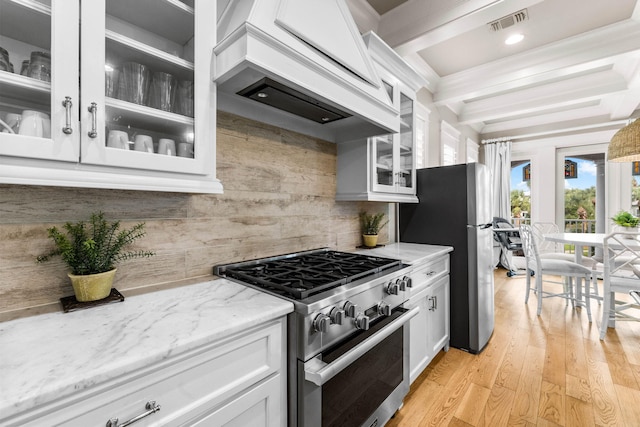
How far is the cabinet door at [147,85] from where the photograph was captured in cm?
92

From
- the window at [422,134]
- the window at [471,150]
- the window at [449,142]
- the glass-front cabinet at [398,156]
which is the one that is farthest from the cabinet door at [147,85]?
the window at [471,150]

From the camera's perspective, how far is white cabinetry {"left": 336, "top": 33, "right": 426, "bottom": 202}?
2150 mm

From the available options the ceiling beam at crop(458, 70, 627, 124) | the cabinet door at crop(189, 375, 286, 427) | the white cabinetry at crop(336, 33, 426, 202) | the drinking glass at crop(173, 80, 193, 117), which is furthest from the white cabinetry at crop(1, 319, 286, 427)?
the ceiling beam at crop(458, 70, 627, 124)

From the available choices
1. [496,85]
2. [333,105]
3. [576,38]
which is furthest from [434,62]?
[333,105]

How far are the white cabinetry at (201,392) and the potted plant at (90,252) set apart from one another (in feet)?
1.63

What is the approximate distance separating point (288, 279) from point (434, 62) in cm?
317

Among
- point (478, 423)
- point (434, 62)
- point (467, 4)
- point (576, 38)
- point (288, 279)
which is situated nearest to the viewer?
point (288, 279)

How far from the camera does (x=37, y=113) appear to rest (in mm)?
851

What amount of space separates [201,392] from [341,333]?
0.58 m

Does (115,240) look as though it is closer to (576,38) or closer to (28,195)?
(28,195)

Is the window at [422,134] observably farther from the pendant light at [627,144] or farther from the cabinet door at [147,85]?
the cabinet door at [147,85]

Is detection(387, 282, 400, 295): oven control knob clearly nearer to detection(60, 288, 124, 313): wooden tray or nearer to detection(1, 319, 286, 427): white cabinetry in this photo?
detection(1, 319, 286, 427): white cabinetry

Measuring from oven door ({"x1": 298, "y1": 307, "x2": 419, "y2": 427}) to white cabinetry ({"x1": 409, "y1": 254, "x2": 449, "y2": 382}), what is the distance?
0.83 feet

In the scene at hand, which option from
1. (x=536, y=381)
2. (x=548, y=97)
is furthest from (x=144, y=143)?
(x=548, y=97)
